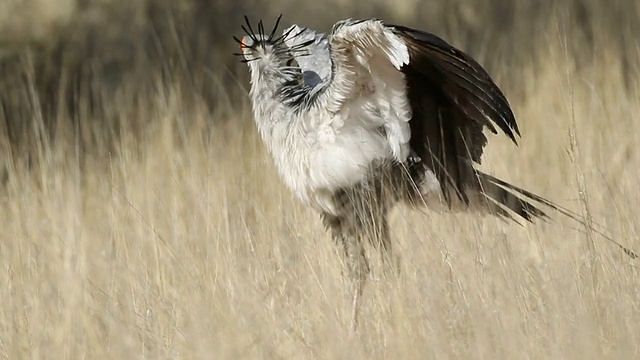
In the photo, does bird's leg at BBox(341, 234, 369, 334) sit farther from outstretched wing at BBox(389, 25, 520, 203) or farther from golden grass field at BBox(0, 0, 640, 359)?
outstretched wing at BBox(389, 25, 520, 203)

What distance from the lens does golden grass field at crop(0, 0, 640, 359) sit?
378cm

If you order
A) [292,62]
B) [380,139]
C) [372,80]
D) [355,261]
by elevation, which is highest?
[292,62]

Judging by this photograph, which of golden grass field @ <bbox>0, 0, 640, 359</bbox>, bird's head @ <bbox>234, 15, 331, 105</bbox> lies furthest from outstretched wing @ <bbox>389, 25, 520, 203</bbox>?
bird's head @ <bbox>234, 15, 331, 105</bbox>

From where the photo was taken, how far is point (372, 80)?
4496mm

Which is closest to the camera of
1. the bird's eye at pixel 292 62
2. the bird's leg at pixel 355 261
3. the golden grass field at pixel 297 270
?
the golden grass field at pixel 297 270

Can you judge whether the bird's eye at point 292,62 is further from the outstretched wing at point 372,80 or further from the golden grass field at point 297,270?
the golden grass field at point 297,270

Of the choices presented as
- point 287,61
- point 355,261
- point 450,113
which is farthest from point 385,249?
point 287,61

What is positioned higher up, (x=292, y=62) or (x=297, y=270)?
(x=292, y=62)

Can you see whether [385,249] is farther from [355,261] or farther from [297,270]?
[297,270]

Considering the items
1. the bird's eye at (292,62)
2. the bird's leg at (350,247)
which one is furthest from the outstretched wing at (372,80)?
the bird's eye at (292,62)

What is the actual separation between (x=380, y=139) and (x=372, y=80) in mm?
263

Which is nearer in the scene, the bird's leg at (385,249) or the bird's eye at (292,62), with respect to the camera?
the bird's leg at (385,249)

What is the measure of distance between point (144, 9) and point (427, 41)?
6171mm

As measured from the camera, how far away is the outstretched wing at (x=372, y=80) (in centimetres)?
420
